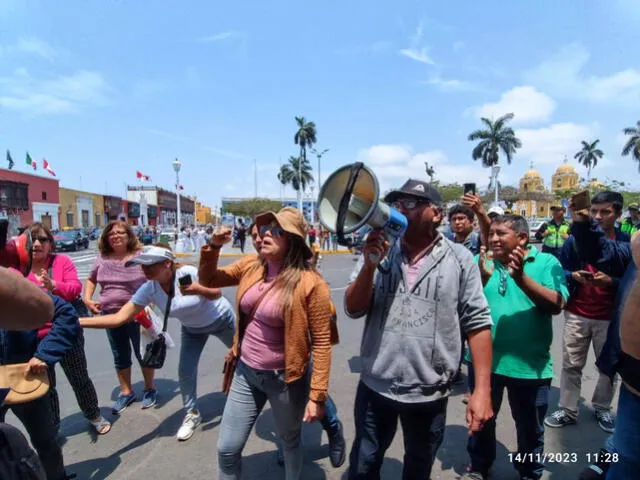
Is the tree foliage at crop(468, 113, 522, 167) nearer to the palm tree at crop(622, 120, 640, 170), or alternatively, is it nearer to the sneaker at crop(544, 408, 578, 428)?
the palm tree at crop(622, 120, 640, 170)

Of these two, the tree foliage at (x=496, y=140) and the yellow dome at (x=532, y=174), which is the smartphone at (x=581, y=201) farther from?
the yellow dome at (x=532, y=174)

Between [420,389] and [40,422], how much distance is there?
2.33 m

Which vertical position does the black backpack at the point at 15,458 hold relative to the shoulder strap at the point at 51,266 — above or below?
below

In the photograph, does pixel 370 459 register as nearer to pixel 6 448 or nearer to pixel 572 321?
pixel 6 448

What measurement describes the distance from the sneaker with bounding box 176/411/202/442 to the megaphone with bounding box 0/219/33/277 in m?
2.27

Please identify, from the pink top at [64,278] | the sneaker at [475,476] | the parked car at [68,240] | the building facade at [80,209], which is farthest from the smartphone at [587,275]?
the building facade at [80,209]

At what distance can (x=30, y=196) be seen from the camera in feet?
118

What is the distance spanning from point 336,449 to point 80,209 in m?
52.5

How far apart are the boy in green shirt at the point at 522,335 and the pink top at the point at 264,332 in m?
1.40

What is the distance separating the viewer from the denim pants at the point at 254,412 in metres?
2.11

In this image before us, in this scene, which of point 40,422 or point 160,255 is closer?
point 40,422

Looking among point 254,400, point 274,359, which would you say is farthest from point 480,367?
point 254,400

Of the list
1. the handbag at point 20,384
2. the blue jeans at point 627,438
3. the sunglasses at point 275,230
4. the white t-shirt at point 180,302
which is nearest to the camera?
the blue jeans at point 627,438

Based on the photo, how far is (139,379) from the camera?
425 centimetres
